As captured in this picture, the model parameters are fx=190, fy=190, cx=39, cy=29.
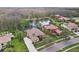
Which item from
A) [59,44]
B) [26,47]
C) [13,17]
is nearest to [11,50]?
[26,47]

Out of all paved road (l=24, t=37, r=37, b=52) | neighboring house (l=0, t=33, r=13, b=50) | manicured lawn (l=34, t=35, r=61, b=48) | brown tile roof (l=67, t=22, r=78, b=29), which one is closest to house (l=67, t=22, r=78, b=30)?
brown tile roof (l=67, t=22, r=78, b=29)

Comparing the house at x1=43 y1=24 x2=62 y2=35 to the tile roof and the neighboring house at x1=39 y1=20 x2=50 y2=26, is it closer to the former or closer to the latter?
the neighboring house at x1=39 y1=20 x2=50 y2=26

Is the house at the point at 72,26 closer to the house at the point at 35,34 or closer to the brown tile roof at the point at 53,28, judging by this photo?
the brown tile roof at the point at 53,28

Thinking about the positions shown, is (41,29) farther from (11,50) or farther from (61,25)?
(11,50)

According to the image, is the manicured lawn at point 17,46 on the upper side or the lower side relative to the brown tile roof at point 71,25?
lower

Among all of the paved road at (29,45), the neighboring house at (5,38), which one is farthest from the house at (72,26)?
the neighboring house at (5,38)

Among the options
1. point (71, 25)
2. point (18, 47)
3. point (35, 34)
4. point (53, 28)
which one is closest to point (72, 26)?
point (71, 25)

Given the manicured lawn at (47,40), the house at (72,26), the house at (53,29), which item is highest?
the house at (72,26)

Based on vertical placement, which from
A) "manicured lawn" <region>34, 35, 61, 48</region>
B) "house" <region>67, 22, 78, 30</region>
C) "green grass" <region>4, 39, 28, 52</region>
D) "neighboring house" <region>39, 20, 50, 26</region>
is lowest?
"green grass" <region>4, 39, 28, 52</region>
